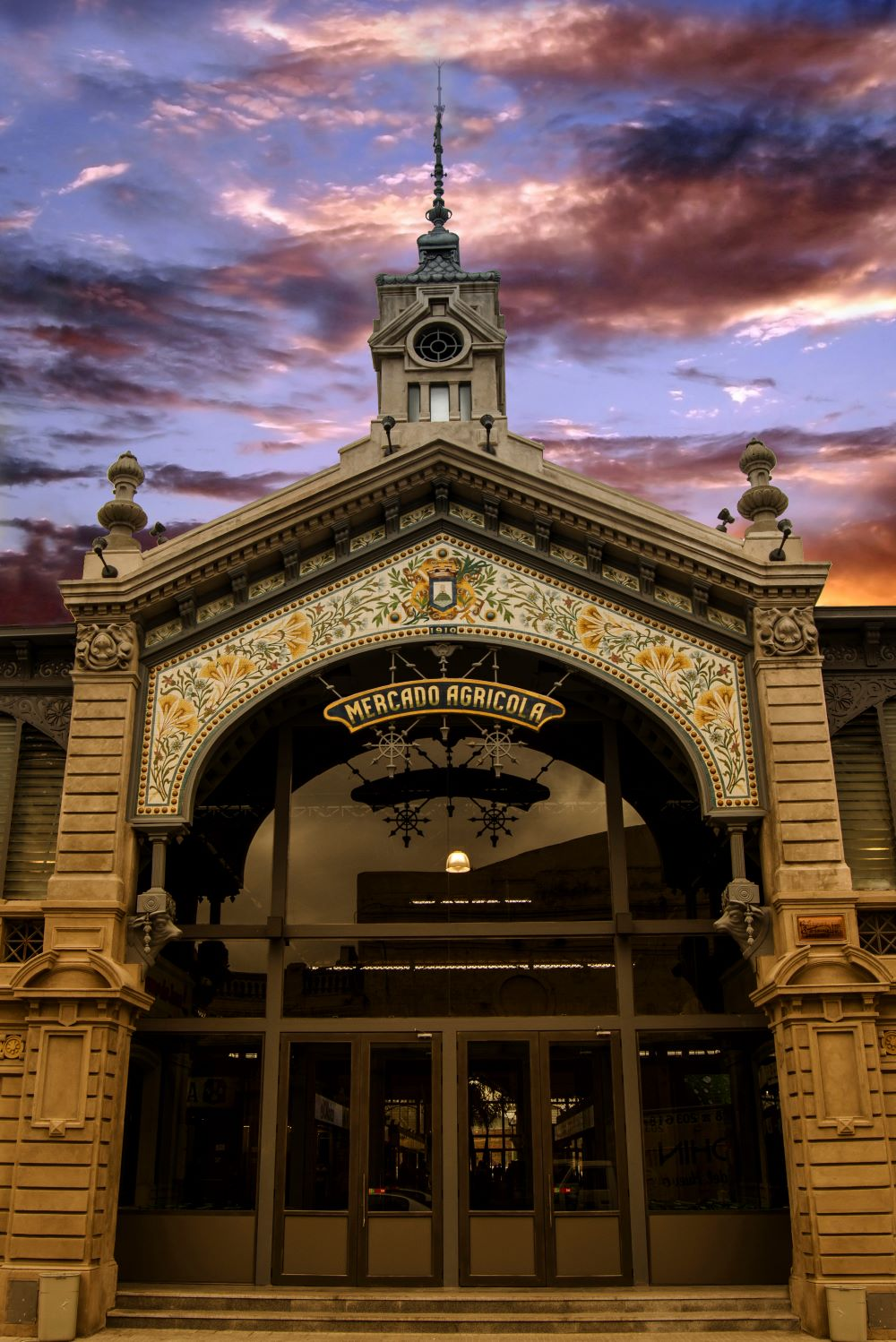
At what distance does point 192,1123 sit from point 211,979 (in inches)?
78.5

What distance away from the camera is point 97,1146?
50.2ft

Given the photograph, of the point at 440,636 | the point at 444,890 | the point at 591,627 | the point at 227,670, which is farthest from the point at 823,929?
the point at 227,670

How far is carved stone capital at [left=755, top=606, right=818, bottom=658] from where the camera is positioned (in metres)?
17.2

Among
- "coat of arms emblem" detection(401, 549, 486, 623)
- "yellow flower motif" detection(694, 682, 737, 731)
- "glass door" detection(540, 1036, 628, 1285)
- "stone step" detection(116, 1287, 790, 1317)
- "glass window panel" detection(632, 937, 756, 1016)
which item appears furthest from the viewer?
"coat of arms emblem" detection(401, 549, 486, 623)

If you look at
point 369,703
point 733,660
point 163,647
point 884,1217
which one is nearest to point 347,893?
point 369,703

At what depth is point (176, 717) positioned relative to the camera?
1755cm

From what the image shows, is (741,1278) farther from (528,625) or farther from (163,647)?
(163,647)

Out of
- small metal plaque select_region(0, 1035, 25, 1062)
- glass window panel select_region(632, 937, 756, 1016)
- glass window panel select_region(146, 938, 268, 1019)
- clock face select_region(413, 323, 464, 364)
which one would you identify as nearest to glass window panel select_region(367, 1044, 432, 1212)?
glass window panel select_region(146, 938, 268, 1019)

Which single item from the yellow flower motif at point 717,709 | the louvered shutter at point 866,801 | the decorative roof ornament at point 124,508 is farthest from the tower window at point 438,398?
the louvered shutter at point 866,801

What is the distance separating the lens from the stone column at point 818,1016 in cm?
1464

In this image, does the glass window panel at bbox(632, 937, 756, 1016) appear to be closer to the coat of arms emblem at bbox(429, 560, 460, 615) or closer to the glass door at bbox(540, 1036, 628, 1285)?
the glass door at bbox(540, 1036, 628, 1285)

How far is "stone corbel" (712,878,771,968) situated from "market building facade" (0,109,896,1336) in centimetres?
4

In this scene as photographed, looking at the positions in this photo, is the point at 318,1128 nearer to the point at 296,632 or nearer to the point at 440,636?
the point at 296,632

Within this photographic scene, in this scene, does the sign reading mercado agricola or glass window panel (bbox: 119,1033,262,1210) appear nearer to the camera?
glass window panel (bbox: 119,1033,262,1210)
